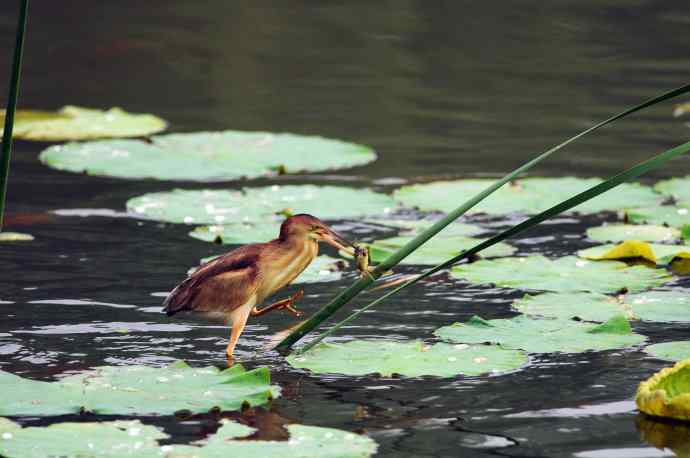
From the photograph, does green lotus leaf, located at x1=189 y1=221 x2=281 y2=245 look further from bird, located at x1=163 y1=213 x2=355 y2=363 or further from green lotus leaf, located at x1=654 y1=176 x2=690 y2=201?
green lotus leaf, located at x1=654 y1=176 x2=690 y2=201

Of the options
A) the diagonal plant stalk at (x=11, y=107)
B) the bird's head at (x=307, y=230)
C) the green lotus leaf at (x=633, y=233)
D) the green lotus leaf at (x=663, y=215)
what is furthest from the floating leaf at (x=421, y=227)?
the diagonal plant stalk at (x=11, y=107)

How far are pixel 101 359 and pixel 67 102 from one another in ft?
21.8

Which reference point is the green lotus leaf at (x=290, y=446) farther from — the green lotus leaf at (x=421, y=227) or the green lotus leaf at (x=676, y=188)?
the green lotus leaf at (x=676, y=188)

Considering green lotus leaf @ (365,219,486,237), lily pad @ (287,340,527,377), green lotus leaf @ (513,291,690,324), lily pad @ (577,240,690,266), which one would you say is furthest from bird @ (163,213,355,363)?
green lotus leaf @ (365,219,486,237)

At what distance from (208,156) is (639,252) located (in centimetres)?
330

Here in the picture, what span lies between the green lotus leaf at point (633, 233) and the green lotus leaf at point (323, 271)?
142 cm

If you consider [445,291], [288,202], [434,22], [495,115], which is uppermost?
[434,22]

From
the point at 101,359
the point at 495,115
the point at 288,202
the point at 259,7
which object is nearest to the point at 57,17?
the point at 259,7

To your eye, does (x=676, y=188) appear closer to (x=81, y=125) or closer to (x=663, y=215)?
(x=663, y=215)

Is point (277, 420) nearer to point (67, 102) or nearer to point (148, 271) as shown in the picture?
point (148, 271)

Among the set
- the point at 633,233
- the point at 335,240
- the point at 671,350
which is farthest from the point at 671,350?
the point at 633,233

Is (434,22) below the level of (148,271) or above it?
above

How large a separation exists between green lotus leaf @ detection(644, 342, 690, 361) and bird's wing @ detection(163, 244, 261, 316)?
5.04ft

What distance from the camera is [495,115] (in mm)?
10906
